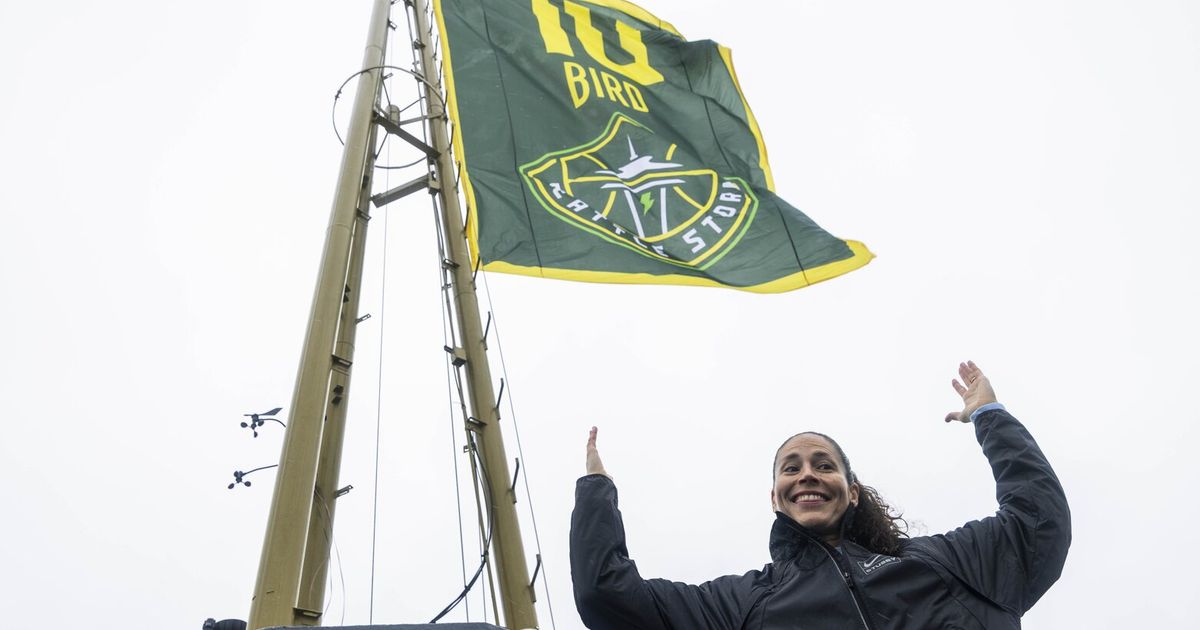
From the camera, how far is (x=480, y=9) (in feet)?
26.8

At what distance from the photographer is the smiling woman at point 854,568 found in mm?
2742

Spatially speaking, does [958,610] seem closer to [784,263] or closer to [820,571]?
[820,571]

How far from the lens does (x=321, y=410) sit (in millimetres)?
4676

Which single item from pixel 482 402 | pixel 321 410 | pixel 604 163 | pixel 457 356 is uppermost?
pixel 604 163

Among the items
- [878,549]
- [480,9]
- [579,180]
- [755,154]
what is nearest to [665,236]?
[579,180]

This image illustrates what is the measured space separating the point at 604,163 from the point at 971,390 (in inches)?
183

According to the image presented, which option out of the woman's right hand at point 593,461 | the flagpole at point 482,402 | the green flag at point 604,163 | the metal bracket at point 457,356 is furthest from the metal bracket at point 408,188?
the woman's right hand at point 593,461

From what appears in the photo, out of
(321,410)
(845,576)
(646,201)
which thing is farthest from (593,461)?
(646,201)

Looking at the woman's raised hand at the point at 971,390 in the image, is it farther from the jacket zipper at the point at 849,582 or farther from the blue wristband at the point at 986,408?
the jacket zipper at the point at 849,582

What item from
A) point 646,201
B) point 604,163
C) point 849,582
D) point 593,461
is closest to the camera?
point 849,582

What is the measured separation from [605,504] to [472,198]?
3.83 m

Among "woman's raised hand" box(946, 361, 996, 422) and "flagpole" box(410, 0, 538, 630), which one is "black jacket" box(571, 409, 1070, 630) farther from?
"flagpole" box(410, 0, 538, 630)

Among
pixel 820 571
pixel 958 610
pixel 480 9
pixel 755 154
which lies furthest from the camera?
pixel 755 154

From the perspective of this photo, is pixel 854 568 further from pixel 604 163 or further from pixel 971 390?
pixel 604 163
